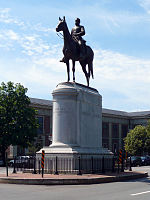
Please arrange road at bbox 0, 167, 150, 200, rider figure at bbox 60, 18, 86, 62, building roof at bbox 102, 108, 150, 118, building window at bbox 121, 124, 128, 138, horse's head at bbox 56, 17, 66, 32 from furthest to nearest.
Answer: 1. building window at bbox 121, 124, 128, 138
2. building roof at bbox 102, 108, 150, 118
3. rider figure at bbox 60, 18, 86, 62
4. horse's head at bbox 56, 17, 66, 32
5. road at bbox 0, 167, 150, 200

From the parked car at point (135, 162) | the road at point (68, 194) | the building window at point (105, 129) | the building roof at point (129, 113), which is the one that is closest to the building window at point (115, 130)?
the building window at point (105, 129)

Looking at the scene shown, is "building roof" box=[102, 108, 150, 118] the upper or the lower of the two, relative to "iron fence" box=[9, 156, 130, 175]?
upper

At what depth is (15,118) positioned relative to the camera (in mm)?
46344

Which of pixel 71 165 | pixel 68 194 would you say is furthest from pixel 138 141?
pixel 68 194

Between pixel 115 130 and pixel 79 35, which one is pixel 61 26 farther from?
pixel 115 130

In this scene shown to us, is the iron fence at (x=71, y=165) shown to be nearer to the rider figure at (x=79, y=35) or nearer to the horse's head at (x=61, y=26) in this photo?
the rider figure at (x=79, y=35)

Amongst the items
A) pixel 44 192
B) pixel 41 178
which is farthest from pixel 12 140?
pixel 44 192

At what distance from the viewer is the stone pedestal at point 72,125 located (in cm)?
2175

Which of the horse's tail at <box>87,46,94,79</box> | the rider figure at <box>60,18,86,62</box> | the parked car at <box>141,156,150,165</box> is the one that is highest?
the rider figure at <box>60,18,86,62</box>

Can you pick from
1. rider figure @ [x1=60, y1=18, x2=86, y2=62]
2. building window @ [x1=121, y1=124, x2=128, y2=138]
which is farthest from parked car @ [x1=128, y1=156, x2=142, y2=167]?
building window @ [x1=121, y1=124, x2=128, y2=138]

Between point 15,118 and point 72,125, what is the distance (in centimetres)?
2514

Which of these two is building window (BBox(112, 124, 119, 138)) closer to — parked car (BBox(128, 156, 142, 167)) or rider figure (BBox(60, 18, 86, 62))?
parked car (BBox(128, 156, 142, 167))

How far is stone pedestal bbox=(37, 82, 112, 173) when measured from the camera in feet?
71.4

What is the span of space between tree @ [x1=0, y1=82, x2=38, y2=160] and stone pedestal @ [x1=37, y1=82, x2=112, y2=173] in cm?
2354
